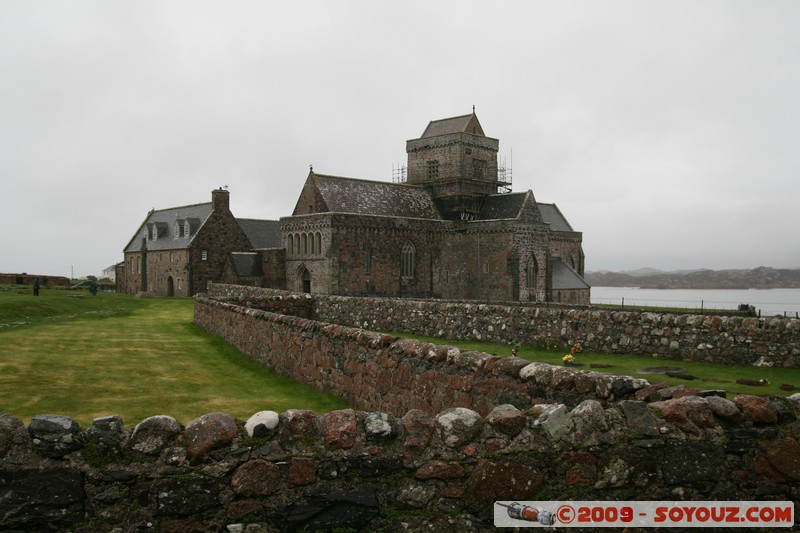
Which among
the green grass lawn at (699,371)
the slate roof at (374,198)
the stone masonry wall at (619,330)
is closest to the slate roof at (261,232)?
the slate roof at (374,198)

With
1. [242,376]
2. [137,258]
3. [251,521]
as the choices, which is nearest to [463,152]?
[137,258]

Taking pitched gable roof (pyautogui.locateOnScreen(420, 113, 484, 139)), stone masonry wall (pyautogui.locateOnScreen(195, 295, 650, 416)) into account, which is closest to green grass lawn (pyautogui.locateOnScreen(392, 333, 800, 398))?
stone masonry wall (pyautogui.locateOnScreen(195, 295, 650, 416))

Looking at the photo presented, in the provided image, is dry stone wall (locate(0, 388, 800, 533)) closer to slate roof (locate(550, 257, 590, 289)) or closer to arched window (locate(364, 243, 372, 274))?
arched window (locate(364, 243, 372, 274))

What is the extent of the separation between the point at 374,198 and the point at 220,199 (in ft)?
48.5

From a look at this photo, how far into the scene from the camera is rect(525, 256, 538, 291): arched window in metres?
51.9

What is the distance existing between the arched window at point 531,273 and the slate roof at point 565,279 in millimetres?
8599

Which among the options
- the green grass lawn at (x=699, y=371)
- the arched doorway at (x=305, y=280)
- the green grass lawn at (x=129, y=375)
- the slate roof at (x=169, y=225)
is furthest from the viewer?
the slate roof at (x=169, y=225)

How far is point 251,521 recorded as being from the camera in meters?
4.32

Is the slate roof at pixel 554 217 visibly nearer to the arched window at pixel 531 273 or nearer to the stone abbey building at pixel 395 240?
the stone abbey building at pixel 395 240

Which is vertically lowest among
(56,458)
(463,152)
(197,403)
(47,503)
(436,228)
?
(197,403)

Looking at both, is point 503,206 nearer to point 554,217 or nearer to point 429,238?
point 429,238

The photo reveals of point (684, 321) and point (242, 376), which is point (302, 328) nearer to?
point (242, 376)

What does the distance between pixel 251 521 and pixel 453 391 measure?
4599 mm

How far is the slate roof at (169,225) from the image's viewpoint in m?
57.0
